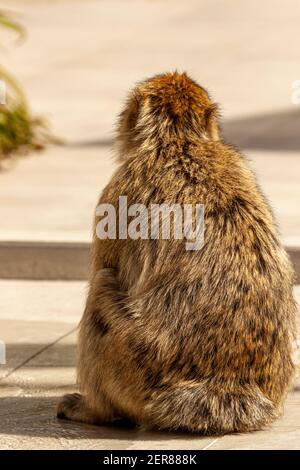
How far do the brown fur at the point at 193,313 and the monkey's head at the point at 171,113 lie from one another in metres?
0.05

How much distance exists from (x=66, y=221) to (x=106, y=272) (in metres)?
3.70

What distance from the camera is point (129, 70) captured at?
1382 centimetres

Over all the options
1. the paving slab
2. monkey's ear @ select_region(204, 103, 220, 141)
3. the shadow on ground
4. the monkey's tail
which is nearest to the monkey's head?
monkey's ear @ select_region(204, 103, 220, 141)

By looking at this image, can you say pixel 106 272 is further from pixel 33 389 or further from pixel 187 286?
pixel 33 389

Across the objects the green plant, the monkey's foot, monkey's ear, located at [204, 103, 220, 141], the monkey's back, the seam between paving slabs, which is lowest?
the monkey's foot

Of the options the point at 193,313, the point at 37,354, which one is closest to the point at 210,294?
the point at 193,313

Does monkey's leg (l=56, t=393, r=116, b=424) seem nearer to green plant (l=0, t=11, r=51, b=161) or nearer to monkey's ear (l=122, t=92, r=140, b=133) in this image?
monkey's ear (l=122, t=92, r=140, b=133)

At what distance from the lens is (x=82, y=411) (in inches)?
224

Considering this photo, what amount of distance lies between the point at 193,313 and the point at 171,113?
871 millimetres

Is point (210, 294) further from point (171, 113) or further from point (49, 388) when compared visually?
point (49, 388)

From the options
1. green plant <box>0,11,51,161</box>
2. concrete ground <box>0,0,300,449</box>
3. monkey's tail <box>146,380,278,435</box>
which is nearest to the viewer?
monkey's tail <box>146,380,278,435</box>

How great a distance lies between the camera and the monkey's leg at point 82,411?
5520 mm

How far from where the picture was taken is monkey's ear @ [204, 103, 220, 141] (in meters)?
5.68
